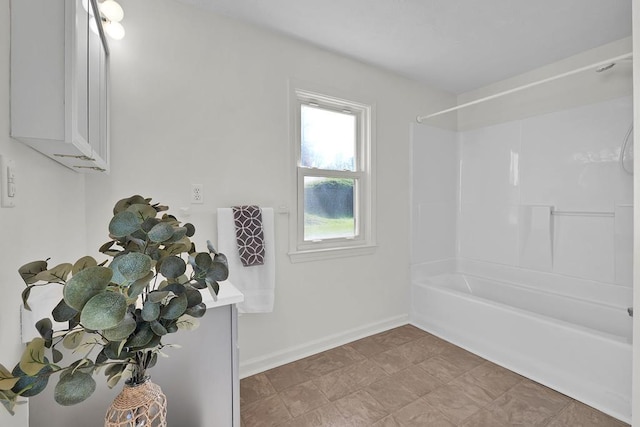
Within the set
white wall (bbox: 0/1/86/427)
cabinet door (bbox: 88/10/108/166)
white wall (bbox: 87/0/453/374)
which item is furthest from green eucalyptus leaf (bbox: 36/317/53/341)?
white wall (bbox: 87/0/453/374)

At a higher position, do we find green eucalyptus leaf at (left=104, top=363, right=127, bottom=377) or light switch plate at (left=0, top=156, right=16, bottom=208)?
light switch plate at (left=0, top=156, right=16, bottom=208)

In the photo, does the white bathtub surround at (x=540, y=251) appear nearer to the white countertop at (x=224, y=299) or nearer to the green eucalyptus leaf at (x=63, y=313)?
the white countertop at (x=224, y=299)

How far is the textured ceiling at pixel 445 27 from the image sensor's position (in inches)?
74.4

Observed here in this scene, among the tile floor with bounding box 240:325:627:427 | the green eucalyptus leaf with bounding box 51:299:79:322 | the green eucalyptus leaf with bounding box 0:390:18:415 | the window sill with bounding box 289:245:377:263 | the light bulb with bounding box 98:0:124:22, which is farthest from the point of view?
the window sill with bounding box 289:245:377:263

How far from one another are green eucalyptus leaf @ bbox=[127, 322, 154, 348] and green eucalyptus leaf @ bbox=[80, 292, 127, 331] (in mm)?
140

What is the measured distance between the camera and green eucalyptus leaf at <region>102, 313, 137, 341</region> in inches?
20.7

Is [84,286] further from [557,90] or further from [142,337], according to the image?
[557,90]

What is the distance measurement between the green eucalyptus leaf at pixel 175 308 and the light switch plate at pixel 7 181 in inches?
21.1

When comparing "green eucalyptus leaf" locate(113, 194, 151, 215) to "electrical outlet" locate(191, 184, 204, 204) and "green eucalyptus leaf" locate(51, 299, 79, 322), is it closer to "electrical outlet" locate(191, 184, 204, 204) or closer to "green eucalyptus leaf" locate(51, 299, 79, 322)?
"green eucalyptus leaf" locate(51, 299, 79, 322)

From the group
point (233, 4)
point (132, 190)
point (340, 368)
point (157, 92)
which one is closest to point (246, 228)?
point (132, 190)

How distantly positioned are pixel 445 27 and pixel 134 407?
105 inches

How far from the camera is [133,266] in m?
0.53

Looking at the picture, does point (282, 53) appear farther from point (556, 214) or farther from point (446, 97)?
point (556, 214)

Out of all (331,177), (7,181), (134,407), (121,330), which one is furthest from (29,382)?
(331,177)
